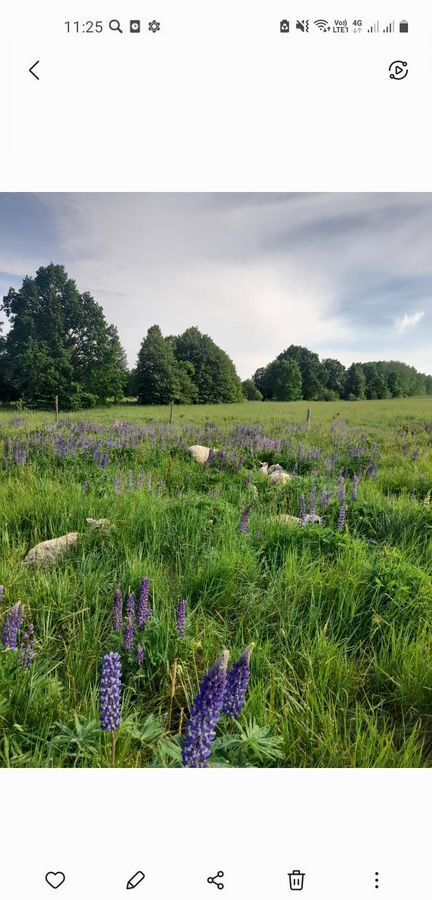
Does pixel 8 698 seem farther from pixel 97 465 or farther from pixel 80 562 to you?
pixel 97 465

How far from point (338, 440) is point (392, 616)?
24.6 ft

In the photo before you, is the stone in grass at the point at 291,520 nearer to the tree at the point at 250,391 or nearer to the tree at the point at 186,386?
the tree at the point at 186,386

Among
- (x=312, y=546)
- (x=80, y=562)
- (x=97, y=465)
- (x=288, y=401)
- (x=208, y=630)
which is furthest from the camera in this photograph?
(x=288, y=401)

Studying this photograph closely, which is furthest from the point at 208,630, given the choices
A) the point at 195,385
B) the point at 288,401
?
the point at 288,401

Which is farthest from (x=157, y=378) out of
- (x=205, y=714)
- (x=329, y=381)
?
(x=205, y=714)

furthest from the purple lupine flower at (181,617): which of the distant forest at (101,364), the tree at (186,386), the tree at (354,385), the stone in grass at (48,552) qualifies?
the tree at (354,385)

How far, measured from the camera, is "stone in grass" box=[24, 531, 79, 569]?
10.3 feet

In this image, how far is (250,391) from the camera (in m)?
12.2

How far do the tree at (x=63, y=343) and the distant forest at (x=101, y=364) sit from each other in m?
0.03

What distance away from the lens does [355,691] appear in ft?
7.03

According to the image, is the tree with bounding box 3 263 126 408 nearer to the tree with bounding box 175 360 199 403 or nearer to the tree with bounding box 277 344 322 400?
the tree with bounding box 175 360 199 403

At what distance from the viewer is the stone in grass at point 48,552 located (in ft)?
10.3

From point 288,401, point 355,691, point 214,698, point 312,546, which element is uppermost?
point 288,401

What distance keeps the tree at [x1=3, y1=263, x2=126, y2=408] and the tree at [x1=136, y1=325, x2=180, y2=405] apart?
77cm
